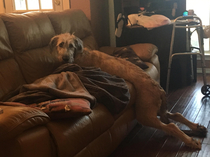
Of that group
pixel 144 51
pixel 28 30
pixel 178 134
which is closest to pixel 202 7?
pixel 144 51

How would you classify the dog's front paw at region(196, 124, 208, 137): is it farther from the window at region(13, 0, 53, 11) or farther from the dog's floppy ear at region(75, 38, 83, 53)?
the window at region(13, 0, 53, 11)

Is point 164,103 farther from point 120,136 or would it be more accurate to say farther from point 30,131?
point 30,131

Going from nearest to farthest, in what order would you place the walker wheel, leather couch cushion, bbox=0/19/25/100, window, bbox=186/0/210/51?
leather couch cushion, bbox=0/19/25/100
the walker wheel
window, bbox=186/0/210/51

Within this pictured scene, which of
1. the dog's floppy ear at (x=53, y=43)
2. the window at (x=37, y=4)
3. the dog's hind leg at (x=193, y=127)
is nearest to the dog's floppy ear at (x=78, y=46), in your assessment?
the dog's floppy ear at (x=53, y=43)

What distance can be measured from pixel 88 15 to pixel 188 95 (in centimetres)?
165

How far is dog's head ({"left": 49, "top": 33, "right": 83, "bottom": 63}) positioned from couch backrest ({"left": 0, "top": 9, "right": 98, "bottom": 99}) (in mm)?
75

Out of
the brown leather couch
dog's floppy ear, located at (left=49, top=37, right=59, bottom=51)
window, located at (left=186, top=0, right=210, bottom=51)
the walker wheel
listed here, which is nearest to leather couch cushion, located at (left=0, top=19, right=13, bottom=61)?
the brown leather couch

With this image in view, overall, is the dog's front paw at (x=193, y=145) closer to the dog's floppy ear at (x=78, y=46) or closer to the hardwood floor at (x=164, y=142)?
the hardwood floor at (x=164, y=142)

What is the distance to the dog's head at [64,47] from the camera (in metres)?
2.47

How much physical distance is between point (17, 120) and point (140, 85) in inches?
50.4

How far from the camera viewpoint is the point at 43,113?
1416mm

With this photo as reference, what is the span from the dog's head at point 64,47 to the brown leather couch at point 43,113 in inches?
3.2

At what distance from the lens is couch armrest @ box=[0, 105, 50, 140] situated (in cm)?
122

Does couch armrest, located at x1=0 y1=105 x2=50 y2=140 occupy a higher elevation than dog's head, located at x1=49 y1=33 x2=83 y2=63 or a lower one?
lower
